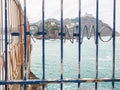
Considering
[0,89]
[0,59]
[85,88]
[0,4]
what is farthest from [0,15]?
[85,88]

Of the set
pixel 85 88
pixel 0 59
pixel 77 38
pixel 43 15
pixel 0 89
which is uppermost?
pixel 43 15

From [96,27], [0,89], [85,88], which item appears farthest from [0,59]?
[85,88]

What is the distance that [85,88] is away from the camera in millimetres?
34438

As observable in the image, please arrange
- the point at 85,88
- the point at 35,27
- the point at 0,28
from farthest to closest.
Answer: the point at 85,88
the point at 0,28
the point at 35,27

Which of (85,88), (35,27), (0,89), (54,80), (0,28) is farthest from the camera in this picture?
(85,88)

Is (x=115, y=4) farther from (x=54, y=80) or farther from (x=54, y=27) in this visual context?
(x=54, y=80)

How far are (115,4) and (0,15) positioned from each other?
143 inches

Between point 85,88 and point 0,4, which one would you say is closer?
point 0,4

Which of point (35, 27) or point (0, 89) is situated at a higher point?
point (35, 27)

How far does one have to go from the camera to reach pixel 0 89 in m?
6.20

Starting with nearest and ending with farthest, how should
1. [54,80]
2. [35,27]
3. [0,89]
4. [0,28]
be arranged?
[54,80] < [35,27] < [0,89] < [0,28]

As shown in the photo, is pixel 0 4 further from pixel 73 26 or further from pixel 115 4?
pixel 115 4

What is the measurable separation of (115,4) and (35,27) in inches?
35.2

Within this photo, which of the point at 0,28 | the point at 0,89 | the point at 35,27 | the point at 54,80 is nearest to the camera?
the point at 54,80
